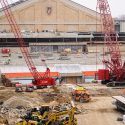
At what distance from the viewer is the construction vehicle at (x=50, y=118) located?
26.8 m

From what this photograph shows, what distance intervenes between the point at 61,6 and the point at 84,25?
617 cm

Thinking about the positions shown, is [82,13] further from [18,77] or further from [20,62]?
[18,77]

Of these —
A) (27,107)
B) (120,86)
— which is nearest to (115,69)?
(120,86)

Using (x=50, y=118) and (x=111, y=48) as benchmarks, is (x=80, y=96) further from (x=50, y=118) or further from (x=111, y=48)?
(x=111, y=48)

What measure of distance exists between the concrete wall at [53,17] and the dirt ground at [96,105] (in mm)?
35665

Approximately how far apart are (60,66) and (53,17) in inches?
1045

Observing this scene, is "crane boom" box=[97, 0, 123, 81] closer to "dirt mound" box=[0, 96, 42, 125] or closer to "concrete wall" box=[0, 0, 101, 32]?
"dirt mound" box=[0, 96, 42, 125]

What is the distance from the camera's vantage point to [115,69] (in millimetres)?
57531

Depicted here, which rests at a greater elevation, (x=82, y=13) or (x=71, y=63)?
(x=82, y=13)

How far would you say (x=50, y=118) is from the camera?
26984 millimetres

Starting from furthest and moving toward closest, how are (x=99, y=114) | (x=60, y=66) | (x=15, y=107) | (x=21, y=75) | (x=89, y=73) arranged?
(x=60, y=66) → (x=89, y=73) → (x=21, y=75) → (x=15, y=107) → (x=99, y=114)

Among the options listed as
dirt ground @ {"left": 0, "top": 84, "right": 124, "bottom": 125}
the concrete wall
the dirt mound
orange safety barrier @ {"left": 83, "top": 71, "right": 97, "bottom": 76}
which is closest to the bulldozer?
dirt ground @ {"left": 0, "top": 84, "right": 124, "bottom": 125}

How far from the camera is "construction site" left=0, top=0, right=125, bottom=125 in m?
34.2

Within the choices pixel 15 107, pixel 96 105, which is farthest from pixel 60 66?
pixel 15 107
